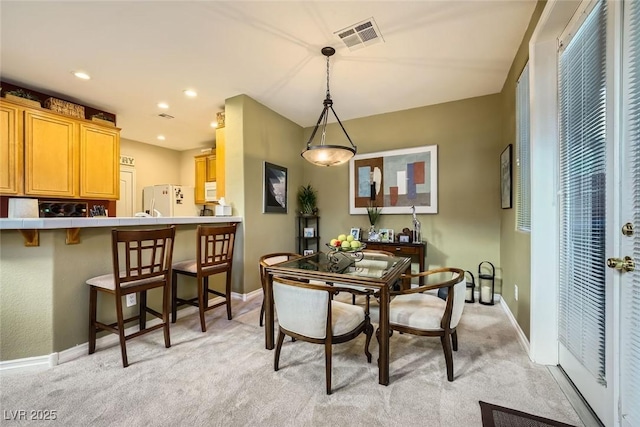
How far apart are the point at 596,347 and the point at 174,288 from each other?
11.0 ft

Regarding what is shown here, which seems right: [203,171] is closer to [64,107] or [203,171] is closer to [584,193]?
[64,107]

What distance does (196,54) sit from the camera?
2633 millimetres

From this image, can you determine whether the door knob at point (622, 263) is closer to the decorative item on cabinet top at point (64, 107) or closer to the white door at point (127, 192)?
the decorative item on cabinet top at point (64, 107)

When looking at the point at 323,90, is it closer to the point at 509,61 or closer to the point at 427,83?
the point at 427,83

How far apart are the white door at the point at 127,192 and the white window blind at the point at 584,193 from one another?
691cm

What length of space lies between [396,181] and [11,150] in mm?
4989

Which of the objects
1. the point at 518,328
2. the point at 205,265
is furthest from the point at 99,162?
the point at 518,328

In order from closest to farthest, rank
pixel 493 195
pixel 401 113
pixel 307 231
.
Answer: pixel 493 195, pixel 401 113, pixel 307 231

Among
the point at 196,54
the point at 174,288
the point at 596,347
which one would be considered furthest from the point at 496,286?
the point at 196,54

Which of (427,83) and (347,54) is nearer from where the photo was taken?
(347,54)

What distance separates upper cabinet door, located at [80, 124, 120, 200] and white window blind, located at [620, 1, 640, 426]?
5.44 meters

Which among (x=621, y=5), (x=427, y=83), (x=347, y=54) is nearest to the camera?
(x=621, y=5)

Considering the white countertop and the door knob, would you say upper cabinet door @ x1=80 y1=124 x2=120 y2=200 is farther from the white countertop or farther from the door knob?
the door knob

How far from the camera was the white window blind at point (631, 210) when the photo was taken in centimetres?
110
